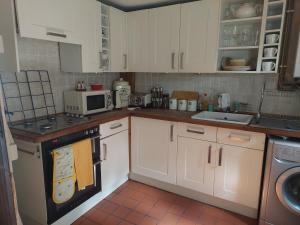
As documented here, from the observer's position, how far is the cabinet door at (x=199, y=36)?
2.12 metres

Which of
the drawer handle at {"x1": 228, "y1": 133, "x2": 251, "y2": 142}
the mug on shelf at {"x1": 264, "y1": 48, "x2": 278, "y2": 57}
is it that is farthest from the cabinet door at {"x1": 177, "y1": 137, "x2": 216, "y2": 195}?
the mug on shelf at {"x1": 264, "y1": 48, "x2": 278, "y2": 57}

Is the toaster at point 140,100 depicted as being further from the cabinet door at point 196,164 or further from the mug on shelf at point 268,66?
the mug on shelf at point 268,66

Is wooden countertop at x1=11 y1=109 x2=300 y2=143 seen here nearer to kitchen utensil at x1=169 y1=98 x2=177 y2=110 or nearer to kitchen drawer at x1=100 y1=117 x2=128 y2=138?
kitchen drawer at x1=100 y1=117 x2=128 y2=138

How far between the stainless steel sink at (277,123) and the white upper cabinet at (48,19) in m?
1.81

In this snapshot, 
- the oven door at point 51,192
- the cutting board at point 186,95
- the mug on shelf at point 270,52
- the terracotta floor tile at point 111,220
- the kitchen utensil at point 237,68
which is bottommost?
the terracotta floor tile at point 111,220

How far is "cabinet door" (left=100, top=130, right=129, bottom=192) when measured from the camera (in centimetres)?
214

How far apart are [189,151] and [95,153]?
0.92m

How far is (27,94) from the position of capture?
1.96 metres

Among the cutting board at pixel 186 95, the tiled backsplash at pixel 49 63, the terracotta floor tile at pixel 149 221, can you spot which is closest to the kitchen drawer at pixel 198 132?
the cutting board at pixel 186 95

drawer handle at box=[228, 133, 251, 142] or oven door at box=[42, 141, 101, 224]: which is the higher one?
drawer handle at box=[228, 133, 251, 142]

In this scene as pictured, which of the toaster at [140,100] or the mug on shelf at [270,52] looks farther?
the toaster at [140,100]

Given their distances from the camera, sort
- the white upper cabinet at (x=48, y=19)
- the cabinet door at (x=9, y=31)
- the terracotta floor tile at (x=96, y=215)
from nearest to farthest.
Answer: the cabinet door at (x=9, y=31) → the white upper cabinet at (x=48, y=19) → the terracotta floor tile at (x=96, y=215)

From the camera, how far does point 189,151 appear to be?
214 cm

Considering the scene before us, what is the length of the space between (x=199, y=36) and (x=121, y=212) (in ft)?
6.30
